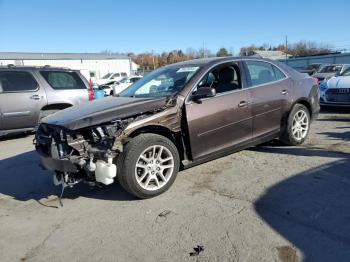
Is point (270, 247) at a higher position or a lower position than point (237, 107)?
lower

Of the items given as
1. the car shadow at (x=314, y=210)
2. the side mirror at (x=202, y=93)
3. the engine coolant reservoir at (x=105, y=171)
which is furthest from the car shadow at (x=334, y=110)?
the engine coolant reservoir at (x=105, y=171)

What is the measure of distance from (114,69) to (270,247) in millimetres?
62027

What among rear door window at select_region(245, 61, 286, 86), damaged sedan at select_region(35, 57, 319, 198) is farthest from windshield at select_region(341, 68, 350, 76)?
rear door window at select_region(245, 61, 286, 86)

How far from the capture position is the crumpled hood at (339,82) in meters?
9.97

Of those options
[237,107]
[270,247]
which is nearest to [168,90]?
[237,107]

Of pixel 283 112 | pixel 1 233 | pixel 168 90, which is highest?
pixel 168 90

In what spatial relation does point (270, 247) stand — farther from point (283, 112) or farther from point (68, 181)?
point (283, 112)

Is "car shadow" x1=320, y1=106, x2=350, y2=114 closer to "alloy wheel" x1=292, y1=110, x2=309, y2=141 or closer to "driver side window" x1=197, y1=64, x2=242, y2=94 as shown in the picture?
"alloy wheel" x1=292, y1=110, x2=309, y2=141

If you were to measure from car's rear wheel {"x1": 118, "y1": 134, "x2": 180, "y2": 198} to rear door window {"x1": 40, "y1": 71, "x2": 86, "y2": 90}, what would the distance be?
18.7 feet

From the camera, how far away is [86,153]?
13.8 ft

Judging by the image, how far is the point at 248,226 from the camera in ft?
11.6

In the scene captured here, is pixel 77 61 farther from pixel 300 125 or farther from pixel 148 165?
pixel 148 165

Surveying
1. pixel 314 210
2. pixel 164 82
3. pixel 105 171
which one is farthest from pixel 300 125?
pixel 105 171

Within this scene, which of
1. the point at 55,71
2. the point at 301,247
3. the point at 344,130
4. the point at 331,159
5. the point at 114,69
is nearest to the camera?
the point at 301,247
